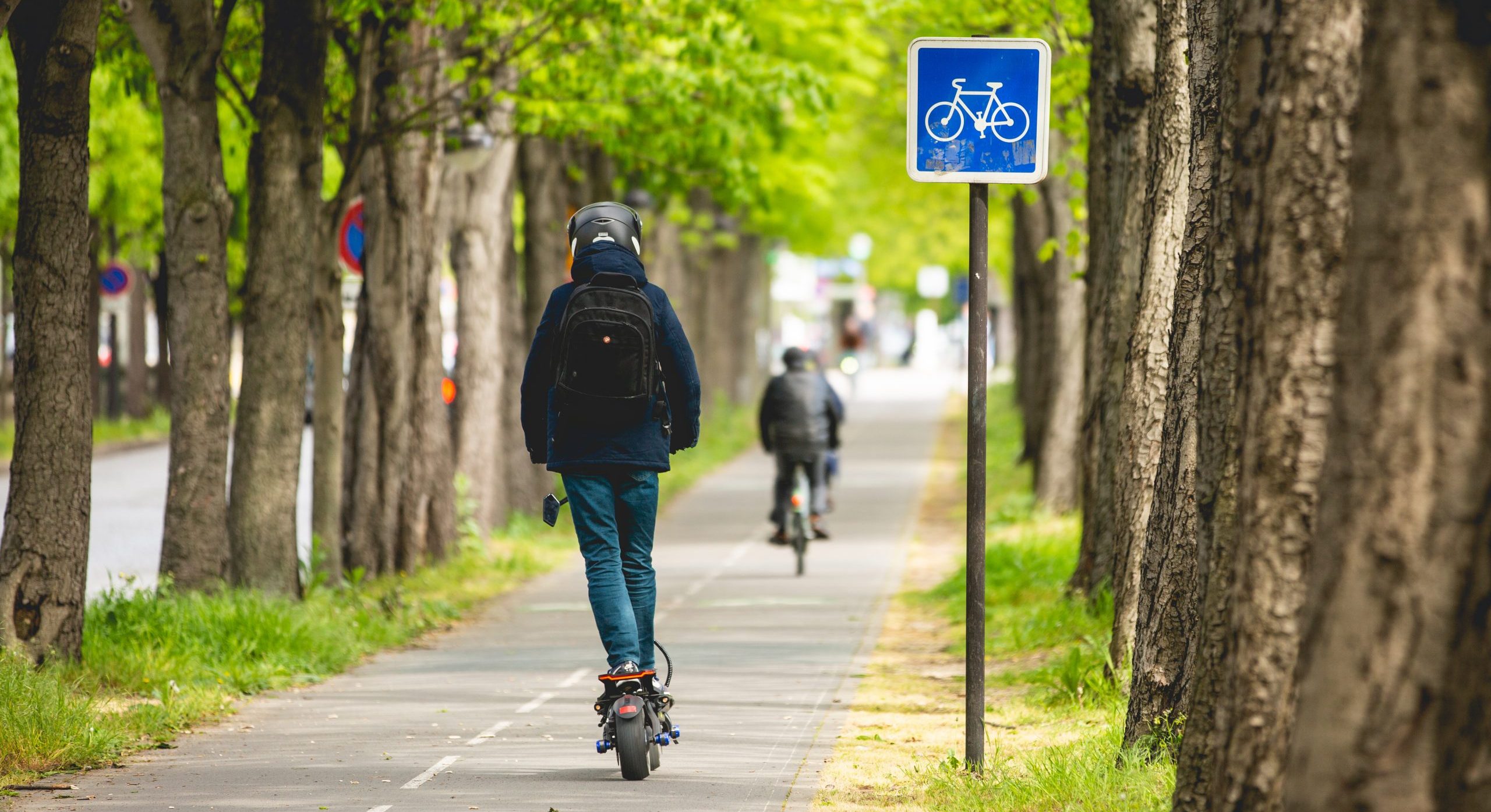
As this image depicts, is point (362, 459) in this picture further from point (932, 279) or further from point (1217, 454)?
point (932, 279)

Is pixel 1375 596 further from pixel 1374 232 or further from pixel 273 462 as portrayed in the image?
pixel 273 462

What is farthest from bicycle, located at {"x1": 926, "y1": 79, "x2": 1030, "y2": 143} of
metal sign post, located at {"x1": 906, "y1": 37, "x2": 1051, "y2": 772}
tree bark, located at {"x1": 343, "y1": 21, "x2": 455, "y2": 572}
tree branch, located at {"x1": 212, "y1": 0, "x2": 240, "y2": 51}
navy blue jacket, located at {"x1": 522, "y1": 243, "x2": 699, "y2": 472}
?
tree bark, located at {"x1": 343, "y1": 21, "x2": 455, "y2": 572}

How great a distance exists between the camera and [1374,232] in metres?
3.53

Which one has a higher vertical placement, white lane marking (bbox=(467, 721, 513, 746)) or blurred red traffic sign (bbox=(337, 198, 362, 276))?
blurred red traffic sign (bbox=(337, 198, 362, 276))

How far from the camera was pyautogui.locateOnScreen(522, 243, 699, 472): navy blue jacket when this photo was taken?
22.5 feet

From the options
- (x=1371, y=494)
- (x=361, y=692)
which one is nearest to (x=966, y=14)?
(x=361, y=692)

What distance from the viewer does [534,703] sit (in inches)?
368

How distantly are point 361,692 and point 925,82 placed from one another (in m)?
4.64

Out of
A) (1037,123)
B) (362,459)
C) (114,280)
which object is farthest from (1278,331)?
(114,280)

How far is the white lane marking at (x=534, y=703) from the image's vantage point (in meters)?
9.05

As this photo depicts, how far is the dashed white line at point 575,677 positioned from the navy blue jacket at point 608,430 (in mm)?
3220

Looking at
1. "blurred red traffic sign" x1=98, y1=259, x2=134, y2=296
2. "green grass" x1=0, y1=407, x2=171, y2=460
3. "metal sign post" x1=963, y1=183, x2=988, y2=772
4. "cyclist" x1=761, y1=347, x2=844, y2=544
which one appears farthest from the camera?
"blurred red traffic sign" x1=98, y1=259, x2=134, y2=296

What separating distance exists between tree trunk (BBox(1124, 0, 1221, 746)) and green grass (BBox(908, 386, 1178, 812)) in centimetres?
27

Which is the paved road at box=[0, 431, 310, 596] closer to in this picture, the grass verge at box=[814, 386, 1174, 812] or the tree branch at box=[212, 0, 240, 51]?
the tree branch at box=[212, 0, 240, 51]
